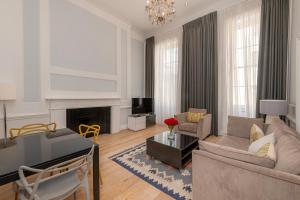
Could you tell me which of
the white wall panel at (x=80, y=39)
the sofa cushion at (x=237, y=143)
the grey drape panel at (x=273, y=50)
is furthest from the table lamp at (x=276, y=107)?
the white wall panel at (x=80, y=39)

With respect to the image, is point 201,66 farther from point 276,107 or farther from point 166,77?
point 276,107

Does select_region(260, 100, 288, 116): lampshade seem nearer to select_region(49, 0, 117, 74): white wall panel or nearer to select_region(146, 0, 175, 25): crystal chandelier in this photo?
select_region(146, 0, 175, 25): crystal chandelier

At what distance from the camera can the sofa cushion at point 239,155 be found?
1.06m

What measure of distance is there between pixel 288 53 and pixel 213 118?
7.07 feet

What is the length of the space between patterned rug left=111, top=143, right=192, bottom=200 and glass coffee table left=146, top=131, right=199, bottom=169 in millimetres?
113

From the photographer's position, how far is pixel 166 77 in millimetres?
5375

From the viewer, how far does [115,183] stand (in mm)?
1979

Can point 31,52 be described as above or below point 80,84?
above

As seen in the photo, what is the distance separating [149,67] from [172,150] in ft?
13.7

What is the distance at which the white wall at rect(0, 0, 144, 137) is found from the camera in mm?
2758

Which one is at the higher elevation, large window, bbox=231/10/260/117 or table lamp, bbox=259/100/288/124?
large window, bbox=231/10/260/117

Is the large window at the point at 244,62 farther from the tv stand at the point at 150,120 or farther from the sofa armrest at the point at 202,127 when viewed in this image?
the tv stand at the point at 150,120

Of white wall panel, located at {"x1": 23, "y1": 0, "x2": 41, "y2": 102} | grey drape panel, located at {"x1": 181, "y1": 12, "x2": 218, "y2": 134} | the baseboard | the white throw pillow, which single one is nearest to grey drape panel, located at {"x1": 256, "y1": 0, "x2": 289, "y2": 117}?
grey drape panel, located at {"x1": 181, "y1": 12, "x2": 218, "y2": 134}

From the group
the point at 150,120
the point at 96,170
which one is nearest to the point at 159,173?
the point at 96,170
